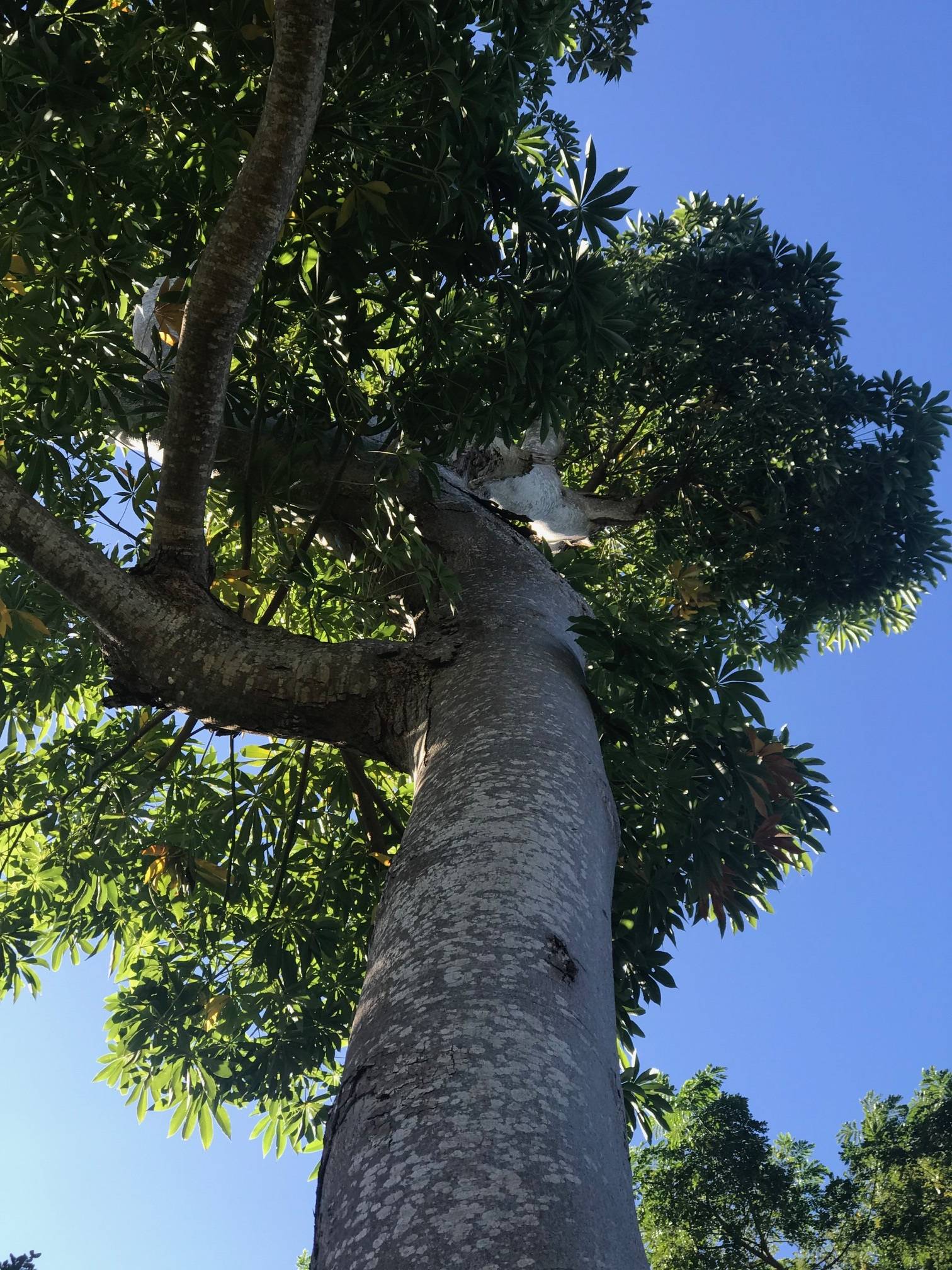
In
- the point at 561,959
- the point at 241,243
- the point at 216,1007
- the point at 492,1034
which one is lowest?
the point at 492,1034

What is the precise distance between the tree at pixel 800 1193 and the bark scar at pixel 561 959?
4.47m

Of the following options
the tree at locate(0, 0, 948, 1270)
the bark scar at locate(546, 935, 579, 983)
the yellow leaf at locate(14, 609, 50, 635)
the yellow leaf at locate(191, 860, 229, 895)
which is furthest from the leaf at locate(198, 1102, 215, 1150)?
the bark scar at locate(546, 935, 579, 983)

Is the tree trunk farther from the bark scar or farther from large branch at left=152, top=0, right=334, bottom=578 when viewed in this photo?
large branch at left=152, top=0, right=334, bottom=578

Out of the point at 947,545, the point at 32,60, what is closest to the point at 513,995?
the point at 32,60

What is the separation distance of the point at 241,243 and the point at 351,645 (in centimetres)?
110

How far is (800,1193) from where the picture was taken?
520 centimetres

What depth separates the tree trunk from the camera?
111 centimetres

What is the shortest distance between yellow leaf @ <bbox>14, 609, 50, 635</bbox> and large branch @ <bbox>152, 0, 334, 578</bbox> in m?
1.44

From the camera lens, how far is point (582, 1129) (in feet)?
4.20

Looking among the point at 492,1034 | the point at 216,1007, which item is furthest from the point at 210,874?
the point at 492,1034

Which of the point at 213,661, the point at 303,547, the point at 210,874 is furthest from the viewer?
the point at 210,874

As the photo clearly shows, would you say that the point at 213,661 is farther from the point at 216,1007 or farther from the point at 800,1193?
the point at 800,1193

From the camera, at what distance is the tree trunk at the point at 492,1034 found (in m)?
1.11

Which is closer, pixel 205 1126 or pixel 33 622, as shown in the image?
pixel 33 622
